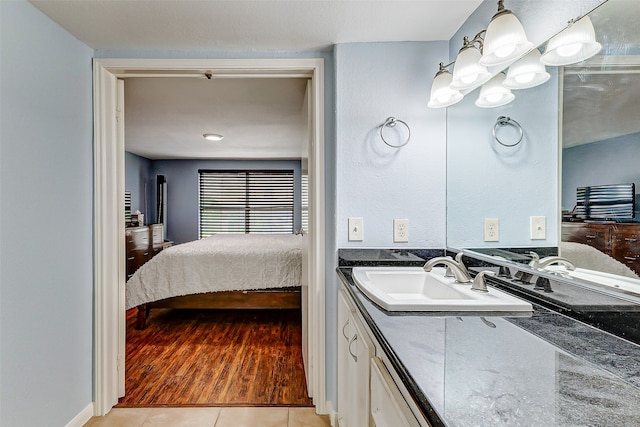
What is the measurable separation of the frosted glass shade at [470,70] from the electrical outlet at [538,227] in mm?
658

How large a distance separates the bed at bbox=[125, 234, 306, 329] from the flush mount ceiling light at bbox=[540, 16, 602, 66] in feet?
8.35

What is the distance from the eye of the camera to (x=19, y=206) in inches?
57.8

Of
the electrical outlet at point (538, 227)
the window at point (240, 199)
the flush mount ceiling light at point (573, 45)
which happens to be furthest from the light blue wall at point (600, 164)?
the window at point (240, 199)

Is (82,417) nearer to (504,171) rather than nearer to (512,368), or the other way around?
(512,368)

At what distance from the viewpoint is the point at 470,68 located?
147cm

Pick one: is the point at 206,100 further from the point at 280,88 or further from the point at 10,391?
the point at 10,391

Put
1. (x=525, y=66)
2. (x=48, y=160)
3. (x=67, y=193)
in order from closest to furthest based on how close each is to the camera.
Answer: (x=525, y=66) → (x=48, y=160) → (x=67, y=193)

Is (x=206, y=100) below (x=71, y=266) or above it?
above

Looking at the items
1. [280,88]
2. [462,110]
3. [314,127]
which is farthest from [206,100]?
[462,110]

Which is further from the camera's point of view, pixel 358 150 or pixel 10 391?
pixel 358 150

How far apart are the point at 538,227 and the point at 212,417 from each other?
6.45 ft

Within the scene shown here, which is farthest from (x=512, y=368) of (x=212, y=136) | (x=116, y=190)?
(x=212, y=136)

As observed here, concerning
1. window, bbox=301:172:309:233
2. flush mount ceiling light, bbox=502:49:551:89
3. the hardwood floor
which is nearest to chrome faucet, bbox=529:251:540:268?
flush mount ceiling light, bbox=502:49:551:89

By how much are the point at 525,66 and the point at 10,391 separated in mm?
2489
